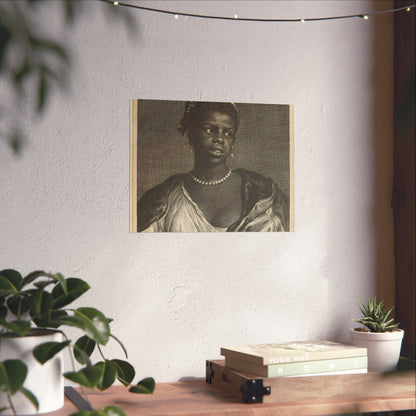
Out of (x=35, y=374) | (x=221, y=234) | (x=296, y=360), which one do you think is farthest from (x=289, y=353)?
(x=35, y=374)

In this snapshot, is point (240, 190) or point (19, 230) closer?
point (19, 230)

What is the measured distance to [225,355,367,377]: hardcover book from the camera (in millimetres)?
1648

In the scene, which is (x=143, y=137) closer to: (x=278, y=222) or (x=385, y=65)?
(x=278, y=222)

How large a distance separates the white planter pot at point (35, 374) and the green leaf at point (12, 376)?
14 centimetres

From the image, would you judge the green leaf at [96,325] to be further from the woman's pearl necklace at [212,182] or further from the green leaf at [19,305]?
the woman's pearl necklace at [212,182]

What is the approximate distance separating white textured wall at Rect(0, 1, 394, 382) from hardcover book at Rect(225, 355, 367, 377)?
0.91ft

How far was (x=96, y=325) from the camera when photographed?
144 cm

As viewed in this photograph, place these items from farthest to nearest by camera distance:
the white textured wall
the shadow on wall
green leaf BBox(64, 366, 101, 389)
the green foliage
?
the shadow on wall, the white textured wall, green leaf BBox(64, 366, 101, 389), the green foliage

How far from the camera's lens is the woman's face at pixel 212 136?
6.52ft

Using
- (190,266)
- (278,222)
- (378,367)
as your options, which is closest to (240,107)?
(278,222)

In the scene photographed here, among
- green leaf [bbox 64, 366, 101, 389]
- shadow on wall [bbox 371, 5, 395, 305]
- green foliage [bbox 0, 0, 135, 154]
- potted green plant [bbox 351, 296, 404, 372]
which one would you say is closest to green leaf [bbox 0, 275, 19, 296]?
green leaf [bbox 64, 366, 101, 389]

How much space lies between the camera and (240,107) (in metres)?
2.02

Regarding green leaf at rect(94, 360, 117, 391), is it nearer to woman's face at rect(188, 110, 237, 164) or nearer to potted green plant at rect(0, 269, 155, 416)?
potted green plant at rect(0, 269, 155, 416)

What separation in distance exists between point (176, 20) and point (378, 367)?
131 cm
